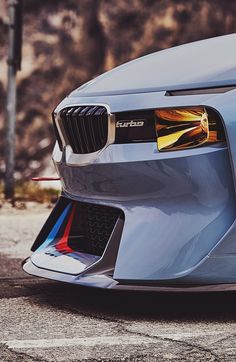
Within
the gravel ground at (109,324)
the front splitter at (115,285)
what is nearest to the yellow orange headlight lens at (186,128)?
the front splitter at (115,285)

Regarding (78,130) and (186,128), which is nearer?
(186,128)

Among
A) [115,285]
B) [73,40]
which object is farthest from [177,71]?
[73,40]

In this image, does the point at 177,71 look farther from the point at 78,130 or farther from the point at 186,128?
the point at 78,130

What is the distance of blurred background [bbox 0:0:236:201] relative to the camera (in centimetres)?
1088

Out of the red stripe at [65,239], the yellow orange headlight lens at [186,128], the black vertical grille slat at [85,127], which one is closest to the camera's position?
the yellow orange headlight lens at [186,128]

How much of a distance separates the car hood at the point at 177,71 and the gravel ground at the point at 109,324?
0.88 meters

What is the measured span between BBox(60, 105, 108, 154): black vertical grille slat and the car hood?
0.10 metres

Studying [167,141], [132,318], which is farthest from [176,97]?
[132,318]

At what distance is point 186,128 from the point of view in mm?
3676

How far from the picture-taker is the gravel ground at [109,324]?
3.21 metres

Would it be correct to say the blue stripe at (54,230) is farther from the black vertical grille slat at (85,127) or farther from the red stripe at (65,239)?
→ the black vertical grille slat at (85,127)

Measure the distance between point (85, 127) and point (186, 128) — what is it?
475 mm

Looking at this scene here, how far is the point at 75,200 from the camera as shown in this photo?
13.6ft

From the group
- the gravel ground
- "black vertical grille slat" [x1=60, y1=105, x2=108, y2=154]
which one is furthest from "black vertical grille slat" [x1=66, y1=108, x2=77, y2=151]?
the gravel ground
